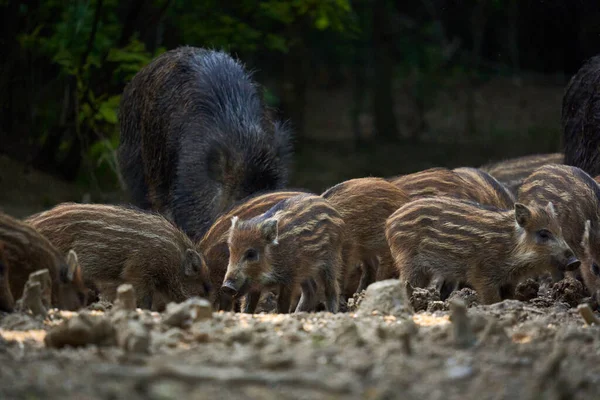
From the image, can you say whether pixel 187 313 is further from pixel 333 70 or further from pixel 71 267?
pixel 333 70

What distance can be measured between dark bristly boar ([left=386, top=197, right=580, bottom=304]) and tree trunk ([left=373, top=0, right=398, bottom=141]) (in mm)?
7053

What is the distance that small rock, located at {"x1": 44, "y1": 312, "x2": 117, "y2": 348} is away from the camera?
270cm

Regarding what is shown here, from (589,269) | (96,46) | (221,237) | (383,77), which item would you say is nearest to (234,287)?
(221,237)

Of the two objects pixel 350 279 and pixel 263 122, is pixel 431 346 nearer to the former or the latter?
pixel 350 279

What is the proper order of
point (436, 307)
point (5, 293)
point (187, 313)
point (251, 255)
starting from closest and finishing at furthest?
point (187, 313) < point (5, 293) < point (436, 307) < point (251, 255)

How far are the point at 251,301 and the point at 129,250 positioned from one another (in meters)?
0.61

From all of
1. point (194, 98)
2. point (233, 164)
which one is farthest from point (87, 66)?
point (233, 164)

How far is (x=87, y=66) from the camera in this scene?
7.82 m

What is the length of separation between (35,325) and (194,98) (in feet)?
10.6

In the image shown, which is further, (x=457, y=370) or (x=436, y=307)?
(x=436, y=307)

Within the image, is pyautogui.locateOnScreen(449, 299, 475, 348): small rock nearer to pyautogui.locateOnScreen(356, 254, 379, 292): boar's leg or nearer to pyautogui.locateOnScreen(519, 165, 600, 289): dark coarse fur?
pyautogui.locateOnScreen(519, 165, 600, 289): dark coarse fur

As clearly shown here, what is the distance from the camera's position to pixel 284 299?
5.00 metres

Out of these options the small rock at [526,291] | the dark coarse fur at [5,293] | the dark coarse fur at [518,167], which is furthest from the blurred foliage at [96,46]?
the dark coarse fur at [5,293]

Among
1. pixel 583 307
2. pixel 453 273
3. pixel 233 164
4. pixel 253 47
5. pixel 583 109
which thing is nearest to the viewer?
pixel 583 307
